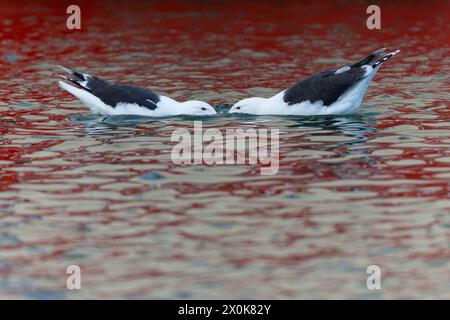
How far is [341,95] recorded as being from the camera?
16.5 meters

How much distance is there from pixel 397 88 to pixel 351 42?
5.59 metres

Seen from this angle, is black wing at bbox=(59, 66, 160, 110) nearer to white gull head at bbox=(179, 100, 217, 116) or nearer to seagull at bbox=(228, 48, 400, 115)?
white gull head at bbox=(179, 100, 217, 116)

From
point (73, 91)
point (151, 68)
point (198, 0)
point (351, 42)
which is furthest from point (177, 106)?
point (198, 0)

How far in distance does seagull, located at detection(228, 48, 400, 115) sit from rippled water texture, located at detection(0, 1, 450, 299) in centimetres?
24

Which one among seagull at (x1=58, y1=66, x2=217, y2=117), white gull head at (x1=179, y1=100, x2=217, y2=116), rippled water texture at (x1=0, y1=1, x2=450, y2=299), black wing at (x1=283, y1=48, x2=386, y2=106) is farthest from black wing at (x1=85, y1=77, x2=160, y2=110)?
black wing at (x1=283, y1=48, x2=386, y2=106)

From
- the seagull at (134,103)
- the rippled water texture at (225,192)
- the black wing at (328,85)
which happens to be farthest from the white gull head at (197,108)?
the black wing at (328,85)

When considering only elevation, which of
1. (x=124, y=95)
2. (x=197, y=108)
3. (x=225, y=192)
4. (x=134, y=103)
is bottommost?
(x=225, y=192)

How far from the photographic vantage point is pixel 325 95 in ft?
54.1

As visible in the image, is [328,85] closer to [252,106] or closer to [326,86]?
[326,86]

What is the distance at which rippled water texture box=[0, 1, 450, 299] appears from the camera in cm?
957

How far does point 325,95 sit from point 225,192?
482 cm

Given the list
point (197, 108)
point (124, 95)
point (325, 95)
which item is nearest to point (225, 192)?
point (197, 108)

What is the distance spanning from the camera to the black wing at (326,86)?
53.7 feet

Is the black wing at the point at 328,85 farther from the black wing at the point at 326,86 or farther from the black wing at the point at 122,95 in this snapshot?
the black wing at the point at 122,95
